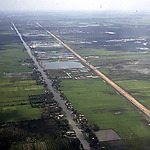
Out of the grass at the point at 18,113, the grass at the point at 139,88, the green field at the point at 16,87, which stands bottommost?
the grass at the point at 139,88

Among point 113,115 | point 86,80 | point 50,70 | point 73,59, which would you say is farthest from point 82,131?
point 73,59

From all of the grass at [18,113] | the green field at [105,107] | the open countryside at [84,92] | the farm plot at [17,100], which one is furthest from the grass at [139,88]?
the grass at [18,113]

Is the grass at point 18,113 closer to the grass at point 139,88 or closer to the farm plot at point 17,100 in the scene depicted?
the farm plot at point 17,100

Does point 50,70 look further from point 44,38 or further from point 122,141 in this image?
point 44,38

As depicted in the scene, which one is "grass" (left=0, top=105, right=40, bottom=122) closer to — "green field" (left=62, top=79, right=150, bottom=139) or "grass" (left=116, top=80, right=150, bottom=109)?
"green field" (left=62, top=79, right=150, bottom=139)

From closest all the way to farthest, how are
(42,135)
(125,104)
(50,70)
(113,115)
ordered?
(42,135)
(113,115)
(125,104)
(50,70)

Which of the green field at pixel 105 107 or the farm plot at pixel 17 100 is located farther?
the farm plot at pixel 17 100

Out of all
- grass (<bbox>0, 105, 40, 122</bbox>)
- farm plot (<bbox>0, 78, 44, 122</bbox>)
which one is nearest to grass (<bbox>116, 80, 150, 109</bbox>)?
farm plot (<bbox>0, 78, 44, 122</bbox>)

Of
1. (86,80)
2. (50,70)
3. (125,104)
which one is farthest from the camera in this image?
(50,70)

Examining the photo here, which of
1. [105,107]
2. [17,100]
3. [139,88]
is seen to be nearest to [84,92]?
[105,107]
